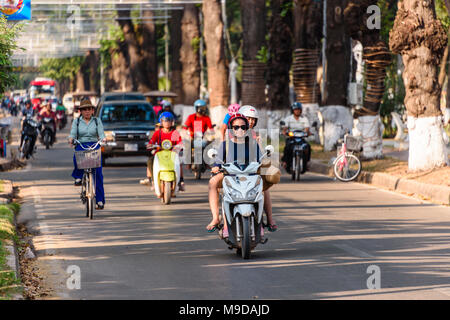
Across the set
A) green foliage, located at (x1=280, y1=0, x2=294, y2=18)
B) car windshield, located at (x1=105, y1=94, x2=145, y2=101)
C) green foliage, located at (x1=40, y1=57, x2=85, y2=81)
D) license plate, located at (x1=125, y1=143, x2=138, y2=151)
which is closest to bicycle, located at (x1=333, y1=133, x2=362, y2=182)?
license plate, located at (x1=125, y1=143, x2=138, y2=151)

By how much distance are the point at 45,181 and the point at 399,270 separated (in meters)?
13.4

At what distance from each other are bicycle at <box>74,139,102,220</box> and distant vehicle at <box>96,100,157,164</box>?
33.8 feet

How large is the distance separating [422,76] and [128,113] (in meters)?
9.76

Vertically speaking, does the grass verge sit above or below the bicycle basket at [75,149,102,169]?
below

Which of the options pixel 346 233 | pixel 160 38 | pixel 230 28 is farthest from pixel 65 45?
pixel 346 233

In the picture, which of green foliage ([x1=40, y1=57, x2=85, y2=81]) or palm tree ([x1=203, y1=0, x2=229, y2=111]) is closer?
palm tree ([x1=203, y1=0, x2=229, y2=111])

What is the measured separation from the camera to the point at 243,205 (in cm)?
1099

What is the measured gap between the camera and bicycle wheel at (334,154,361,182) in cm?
2180

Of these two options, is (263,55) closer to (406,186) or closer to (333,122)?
(333,122)

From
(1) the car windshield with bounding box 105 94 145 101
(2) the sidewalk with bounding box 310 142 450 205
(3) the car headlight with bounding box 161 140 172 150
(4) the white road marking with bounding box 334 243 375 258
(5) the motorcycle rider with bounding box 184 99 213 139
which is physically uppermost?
(1) the car windshield with bounding box 105 94 145 101

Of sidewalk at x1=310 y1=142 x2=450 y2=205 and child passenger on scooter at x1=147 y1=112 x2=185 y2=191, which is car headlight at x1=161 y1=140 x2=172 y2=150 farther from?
sidewalk at x1=310 y1=142 x2=450 y2=205

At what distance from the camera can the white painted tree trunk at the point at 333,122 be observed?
28.3 m

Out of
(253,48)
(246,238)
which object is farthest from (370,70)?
(246,238)

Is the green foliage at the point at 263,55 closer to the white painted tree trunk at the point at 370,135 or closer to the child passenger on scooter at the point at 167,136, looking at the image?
the white painted tree trunk at the point at 370,135
